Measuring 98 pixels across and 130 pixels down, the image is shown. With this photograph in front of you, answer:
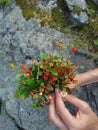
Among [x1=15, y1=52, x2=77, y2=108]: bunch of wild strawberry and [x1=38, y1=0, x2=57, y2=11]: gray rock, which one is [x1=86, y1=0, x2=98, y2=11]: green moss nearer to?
[x1=38, y1=0, x2=57, y2=11]: gray rock

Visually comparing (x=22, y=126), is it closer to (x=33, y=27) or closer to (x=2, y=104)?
(x=2, y=104)

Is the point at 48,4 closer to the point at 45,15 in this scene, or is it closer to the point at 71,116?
the point at 45,15

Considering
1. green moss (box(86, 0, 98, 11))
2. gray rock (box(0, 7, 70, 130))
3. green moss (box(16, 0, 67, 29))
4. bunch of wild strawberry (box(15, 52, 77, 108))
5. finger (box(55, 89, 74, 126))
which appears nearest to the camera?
bunch of wild strawberry (box(15, 52, 77, 108))

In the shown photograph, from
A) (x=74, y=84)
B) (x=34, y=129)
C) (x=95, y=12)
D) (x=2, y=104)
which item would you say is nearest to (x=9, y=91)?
(x=2, y=104)

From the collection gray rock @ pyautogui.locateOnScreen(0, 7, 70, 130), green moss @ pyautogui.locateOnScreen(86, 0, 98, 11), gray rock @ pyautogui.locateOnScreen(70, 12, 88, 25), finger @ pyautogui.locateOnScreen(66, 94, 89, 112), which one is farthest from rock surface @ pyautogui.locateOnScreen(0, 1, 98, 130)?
finger @ pyautogui.locateOnScreen(66, 94, 89, 112)

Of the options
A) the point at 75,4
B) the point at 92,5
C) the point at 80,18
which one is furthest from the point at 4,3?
the point at 92,5
